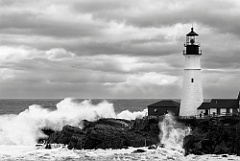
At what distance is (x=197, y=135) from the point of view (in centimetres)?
3103

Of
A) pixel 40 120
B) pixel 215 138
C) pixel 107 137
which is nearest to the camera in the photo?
pixel 215 138

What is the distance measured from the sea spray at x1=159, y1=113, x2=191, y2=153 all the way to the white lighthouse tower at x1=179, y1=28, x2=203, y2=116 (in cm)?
176

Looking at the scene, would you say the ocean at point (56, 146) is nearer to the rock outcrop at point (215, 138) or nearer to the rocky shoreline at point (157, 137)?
the rocky shoreline at point (157, 137)

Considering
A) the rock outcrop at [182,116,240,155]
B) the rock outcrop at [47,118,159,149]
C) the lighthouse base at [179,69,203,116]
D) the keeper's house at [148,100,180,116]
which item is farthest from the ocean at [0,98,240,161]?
the keeper's house at [148,100,180,116]

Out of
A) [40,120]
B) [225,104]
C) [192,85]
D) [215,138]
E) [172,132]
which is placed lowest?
[215,138]

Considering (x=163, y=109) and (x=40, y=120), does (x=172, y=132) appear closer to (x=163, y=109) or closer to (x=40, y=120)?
(x=163, y=109)

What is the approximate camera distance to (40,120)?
147 feet

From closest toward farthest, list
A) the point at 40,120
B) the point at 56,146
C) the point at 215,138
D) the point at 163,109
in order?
1. the point at 215,138
2. the point at 56,146
3. the point at 163,109
4. the point at 40,120

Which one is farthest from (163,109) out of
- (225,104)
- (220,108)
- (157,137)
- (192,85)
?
(225,104)

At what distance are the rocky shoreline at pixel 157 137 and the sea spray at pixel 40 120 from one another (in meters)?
6.74

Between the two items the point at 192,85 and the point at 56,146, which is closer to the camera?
the point at 56,146

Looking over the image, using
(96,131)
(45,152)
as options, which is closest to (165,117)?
(96,131)

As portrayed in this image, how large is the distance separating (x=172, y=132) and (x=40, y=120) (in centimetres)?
1575

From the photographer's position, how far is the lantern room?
116 feet
